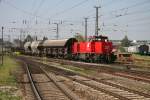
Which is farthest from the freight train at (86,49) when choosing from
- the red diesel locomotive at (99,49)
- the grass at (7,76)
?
the grass at (7,76)

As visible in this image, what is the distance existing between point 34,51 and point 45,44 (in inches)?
413

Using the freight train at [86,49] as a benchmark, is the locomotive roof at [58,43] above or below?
above

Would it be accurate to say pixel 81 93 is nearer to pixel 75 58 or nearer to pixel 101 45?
pixel 101 45

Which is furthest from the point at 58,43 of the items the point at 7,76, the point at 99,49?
the point at 7,76

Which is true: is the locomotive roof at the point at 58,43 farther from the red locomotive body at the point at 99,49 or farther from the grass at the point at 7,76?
the grass at the point at 7,76

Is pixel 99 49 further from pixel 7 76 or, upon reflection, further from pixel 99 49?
pixel 7 76

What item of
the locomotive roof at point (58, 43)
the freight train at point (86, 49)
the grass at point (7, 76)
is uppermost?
the locomotive roof at point (58, 43)

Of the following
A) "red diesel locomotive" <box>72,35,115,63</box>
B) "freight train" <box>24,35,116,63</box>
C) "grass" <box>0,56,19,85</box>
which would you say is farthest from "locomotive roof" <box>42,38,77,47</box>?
"grass" <box>0,56,19,85</box>

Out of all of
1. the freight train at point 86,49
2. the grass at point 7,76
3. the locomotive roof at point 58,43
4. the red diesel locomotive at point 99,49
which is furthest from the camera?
the locomotive roof at point 58,43

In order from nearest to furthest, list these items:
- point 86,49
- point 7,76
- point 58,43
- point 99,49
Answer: point 7,76 < point 99,49 < point 86,49 < point 58,43

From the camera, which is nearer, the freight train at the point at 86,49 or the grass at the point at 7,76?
the grass at the point at 7,76

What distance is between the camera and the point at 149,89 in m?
15.6

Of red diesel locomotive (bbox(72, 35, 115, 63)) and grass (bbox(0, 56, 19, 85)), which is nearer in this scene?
grass (bbox(0, 56, 19, 85))

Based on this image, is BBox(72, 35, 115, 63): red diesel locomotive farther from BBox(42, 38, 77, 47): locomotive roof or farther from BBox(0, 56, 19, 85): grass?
BBox(42, 38, 77, 47): locomotive roof
